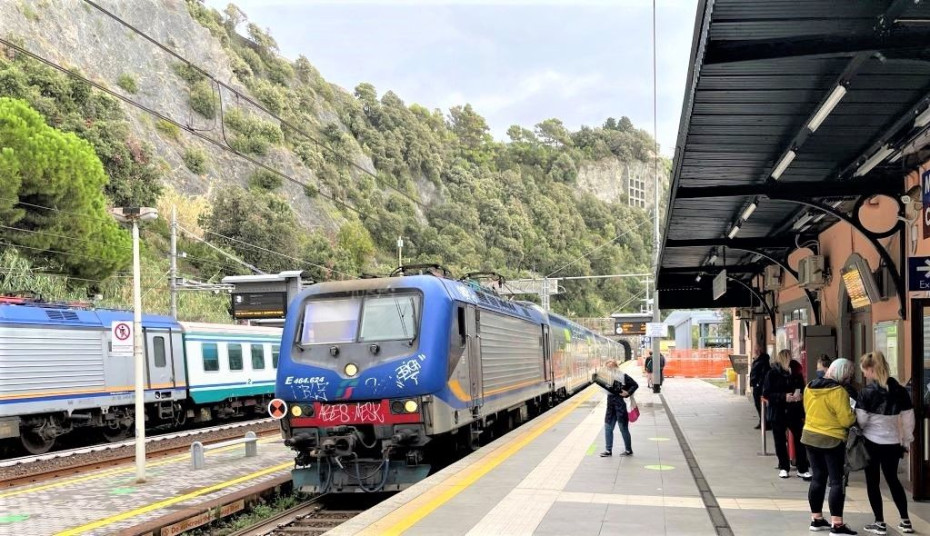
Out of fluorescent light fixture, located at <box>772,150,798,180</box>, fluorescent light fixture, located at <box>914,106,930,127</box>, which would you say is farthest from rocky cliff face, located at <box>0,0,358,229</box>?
fluorescent light fixture, located at <box>914,106,930,127</box>

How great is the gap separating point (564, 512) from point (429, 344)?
119 inches

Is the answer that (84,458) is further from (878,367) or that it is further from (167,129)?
(167,129)

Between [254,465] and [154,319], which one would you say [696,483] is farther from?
[154,319]

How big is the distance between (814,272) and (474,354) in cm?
596

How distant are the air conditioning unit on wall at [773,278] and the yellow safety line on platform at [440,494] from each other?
22.7 ft

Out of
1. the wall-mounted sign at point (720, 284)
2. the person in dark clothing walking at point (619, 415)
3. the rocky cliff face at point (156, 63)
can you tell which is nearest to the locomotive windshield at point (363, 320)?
the person in dark clothing walking at point (619, 415)

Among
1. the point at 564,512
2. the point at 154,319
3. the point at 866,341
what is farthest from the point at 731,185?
the point at 154,319

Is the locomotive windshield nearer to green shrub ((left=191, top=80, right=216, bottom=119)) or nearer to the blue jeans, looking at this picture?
the blue jeans

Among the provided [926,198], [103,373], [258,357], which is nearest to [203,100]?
[258,357]

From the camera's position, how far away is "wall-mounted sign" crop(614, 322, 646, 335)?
60516 millimetres

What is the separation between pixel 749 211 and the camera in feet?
39.6

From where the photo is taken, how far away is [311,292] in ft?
35.7

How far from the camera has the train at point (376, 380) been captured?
9773 mm

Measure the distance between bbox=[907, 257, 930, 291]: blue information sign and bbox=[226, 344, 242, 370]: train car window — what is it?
18215 millimetres
